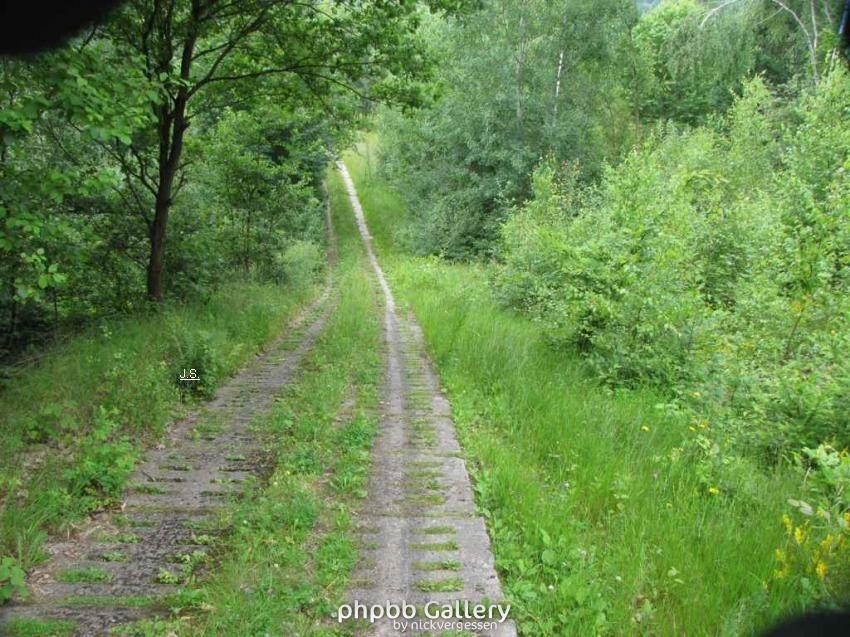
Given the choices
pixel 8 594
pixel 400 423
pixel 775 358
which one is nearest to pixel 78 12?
pixel 8 594

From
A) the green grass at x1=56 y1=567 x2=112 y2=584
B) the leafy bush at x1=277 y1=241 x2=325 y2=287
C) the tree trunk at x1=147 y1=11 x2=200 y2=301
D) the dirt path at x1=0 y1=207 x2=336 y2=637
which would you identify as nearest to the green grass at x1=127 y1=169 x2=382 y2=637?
the dirt path at x1=0 y1=207 x2=336 y2=637

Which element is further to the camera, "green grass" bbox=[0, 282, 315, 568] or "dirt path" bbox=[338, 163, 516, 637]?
"green grass" bbox=[0, 282, 315, 568]

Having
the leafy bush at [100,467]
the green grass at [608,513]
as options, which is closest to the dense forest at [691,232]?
the green grass at [608,513]

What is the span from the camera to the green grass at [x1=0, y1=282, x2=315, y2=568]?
11.1 feet

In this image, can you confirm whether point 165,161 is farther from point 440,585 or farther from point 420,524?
point 440,585

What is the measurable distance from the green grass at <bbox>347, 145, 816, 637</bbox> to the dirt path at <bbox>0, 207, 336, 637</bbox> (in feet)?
6.00

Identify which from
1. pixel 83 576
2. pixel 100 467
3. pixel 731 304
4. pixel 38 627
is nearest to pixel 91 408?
pixel 100 467

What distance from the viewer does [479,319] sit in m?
9.02

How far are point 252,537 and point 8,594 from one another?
116cm

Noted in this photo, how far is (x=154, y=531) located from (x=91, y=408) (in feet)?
6.05

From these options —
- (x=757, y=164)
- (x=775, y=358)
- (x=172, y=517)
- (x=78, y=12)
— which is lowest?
(x=172, y=517)

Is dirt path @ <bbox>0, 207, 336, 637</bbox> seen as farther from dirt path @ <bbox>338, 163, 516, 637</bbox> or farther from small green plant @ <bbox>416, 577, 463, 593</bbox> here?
small green plant @ <bbox>416, 577, 463, 593</bbox>

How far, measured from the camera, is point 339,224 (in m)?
32.8

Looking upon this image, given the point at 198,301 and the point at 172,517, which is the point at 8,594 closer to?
the point at 172,517
